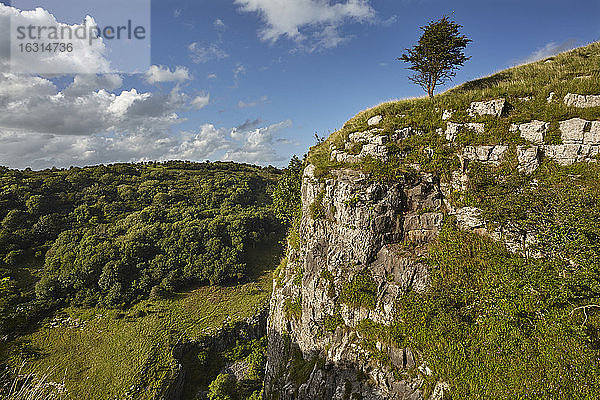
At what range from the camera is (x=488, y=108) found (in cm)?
1766

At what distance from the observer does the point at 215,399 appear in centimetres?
2586

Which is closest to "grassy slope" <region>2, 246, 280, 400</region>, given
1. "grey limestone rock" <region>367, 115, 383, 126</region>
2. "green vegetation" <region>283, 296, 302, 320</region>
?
"green vegetation" <region>283, 296, 302, 320</region>

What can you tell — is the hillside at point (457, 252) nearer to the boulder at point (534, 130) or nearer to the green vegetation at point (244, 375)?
the boulder at point (534, 130)

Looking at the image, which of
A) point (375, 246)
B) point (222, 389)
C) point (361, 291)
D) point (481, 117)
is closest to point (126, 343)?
point (222, 389)

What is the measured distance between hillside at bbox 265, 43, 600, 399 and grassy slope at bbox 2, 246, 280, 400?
15.3 m

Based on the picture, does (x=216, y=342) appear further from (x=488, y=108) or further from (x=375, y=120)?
(x=488, y=108)

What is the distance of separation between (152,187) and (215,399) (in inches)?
2247

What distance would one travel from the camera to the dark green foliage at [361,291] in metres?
15.8

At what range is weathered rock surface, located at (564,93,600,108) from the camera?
15.0 m

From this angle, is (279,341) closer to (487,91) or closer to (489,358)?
(489,358)

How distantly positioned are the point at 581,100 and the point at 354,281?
17.9 metres

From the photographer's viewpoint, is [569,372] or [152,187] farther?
[152,187]

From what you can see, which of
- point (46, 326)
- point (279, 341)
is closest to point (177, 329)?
point (46, 326)

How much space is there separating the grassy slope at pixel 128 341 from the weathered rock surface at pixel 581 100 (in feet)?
128
